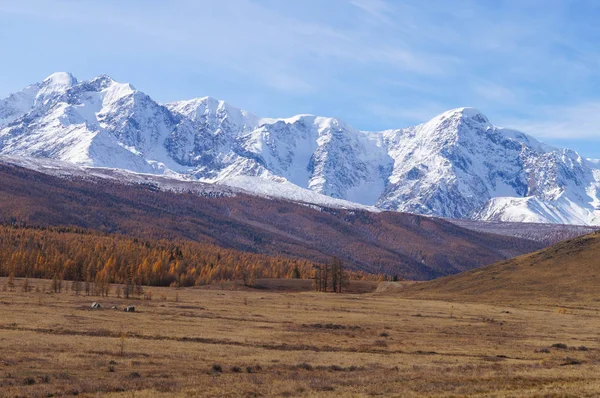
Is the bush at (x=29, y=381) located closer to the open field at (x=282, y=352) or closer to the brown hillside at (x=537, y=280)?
the open field at (x=282, y=352)

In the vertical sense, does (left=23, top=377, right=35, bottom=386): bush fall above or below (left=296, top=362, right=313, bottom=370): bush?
below

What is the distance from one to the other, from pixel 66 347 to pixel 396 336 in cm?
3302

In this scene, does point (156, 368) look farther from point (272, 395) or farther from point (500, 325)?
point (500, 325)

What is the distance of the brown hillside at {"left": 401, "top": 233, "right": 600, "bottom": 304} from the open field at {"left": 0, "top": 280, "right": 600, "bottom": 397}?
4034 centimetres

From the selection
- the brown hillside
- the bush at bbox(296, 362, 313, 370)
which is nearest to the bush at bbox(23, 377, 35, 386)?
the bush at bbox(296, 362, 313, 370)

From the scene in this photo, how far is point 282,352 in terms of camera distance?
59.8 m

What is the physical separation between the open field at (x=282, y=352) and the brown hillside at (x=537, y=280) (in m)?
40.3

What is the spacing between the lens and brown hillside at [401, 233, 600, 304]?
468ft

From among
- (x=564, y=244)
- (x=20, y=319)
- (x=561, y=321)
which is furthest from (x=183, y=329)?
(x=564, y=244)

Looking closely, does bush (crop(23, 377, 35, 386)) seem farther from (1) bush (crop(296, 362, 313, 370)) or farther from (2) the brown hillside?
(2) the brown hillside

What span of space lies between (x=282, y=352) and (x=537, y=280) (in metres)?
107

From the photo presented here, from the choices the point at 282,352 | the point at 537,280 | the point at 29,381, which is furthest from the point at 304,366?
the point at 537,280

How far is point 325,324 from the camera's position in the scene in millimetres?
84875

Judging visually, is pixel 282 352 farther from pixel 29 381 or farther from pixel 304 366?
pixel 29 381
